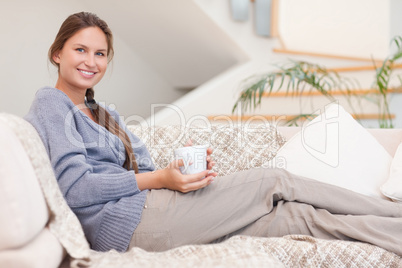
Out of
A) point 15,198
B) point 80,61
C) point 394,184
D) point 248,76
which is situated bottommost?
point 394,184

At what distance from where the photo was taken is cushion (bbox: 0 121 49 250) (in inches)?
32.0

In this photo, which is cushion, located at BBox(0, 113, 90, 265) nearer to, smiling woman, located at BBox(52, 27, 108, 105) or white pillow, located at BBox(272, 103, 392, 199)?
smiling woman, located at BBox(52, 27, 108, 105)

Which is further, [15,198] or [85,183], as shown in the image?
[85,183]

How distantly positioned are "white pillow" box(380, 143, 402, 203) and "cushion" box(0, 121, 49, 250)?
1142 millimetres

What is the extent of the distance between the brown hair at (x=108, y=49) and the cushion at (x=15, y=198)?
61 centimetres

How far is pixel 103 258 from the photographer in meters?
0.96

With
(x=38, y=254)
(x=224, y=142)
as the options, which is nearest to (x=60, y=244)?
(x=38, y=254)

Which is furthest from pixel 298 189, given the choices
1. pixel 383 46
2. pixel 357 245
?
pixel 383 46

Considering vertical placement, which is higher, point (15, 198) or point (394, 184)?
point (15, 198)

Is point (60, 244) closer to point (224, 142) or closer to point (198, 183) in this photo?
point (198, 183)

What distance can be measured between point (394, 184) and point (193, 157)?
2.47 ft

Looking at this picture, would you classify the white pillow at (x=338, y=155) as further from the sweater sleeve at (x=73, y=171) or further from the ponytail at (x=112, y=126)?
the sweater sleeve at (x=73, y=171)

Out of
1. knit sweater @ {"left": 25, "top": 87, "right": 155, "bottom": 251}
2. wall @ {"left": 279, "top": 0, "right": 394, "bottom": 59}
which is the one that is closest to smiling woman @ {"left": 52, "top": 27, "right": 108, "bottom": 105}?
knit sweater @ {"left": 25, "top": 87, "right": 155, "bottom": 251}

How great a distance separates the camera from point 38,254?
33.6 inches
